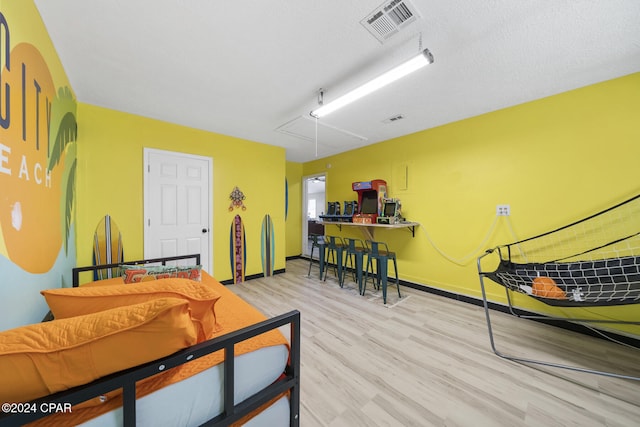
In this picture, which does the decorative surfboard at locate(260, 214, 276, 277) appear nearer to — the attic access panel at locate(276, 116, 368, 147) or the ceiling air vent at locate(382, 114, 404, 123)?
the attic access panel at locate(276, 116, 368, 147)

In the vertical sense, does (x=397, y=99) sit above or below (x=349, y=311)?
above

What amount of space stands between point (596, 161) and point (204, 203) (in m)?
4.81

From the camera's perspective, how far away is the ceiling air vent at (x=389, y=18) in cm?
Answer: 143

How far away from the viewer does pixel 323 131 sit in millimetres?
3615

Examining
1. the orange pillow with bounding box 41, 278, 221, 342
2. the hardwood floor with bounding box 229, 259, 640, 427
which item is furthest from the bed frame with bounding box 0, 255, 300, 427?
the hardwood floor with bounding box 229, 259, 640, 427

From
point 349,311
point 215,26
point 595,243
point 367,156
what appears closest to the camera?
point 215,26

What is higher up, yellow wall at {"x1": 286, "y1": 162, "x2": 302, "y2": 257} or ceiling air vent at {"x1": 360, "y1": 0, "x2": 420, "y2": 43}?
ceiling air vent at {"x1": 360, "y1": 0, "x2": 420, "y2": 43}

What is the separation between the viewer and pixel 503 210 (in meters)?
2.78

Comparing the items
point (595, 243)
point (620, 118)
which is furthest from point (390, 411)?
point (620, 118)

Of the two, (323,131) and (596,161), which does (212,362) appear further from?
(596,161)

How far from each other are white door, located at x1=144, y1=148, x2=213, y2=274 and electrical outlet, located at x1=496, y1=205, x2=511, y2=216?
4081mm

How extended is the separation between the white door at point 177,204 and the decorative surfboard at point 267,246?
0.92 meters

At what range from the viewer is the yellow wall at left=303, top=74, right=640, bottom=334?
2166 millimetres

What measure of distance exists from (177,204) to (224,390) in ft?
10.1
